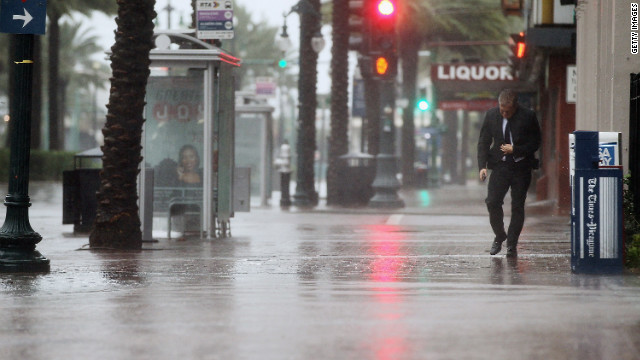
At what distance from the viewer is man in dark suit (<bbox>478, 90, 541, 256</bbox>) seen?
12859mm

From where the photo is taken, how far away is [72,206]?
18.6 m

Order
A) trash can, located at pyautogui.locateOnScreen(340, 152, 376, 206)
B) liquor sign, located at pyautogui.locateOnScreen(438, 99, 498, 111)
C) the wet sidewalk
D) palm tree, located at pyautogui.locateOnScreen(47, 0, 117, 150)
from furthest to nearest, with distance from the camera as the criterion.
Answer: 1. palm tree, located at pyautogui.locateOnScreen(47, 0, 117, 150)
2. liquor sign, located at pyautogui.locateOnScreen(438, 99, 498, 111)
3. trash can, located at pyautogui.locateOnScreen(340, 152, 376, 206)
4. the wet sidewalk

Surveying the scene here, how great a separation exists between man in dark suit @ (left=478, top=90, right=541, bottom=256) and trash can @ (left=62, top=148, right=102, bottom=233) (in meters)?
7.33

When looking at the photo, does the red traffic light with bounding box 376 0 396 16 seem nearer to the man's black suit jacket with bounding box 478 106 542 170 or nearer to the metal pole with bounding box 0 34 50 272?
the man's black suit jacket with bounding box 478 106 542 170

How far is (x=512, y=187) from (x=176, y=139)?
660 centimetres

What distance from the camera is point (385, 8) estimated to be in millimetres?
21812

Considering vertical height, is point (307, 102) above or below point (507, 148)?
above

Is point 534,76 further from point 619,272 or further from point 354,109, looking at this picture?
point 619,272

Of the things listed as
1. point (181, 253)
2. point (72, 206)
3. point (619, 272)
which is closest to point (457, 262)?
point (619, 272)

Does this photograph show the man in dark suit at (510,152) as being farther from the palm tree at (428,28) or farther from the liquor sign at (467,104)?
the palm tree at (428,28)

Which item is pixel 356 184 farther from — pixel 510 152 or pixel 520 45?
pixel 510 152

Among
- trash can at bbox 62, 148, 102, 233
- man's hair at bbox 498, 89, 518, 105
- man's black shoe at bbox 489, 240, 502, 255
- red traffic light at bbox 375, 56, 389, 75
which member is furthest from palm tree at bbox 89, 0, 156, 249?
red traffic light at bbox 375, 56, 389, 75

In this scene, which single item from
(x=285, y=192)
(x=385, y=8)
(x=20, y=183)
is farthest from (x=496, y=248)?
(x=285, y=192)

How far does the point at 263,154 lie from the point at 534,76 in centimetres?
875
